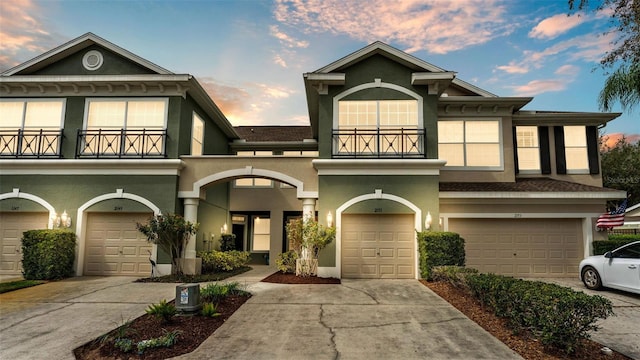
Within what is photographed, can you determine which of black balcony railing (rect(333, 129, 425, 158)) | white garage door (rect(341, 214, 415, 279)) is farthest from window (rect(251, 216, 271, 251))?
black balcony railing (rect(333, 129, 425, 158))

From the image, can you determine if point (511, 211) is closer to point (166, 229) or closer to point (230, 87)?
point (166, 229)

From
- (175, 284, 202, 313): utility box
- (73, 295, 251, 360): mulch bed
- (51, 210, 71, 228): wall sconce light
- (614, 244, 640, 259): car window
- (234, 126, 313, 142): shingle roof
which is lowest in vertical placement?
(73, 295, 251, 360): mulch bed

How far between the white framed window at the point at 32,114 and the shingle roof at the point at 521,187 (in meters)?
14.6

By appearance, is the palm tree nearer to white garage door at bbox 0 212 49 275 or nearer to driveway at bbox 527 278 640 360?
driveway at bbox 527 278 640 360

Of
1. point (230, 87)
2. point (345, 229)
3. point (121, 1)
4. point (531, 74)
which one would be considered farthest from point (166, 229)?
point (531, 74)

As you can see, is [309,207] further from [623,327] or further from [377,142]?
[623,327]

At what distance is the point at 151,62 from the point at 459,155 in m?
12.5

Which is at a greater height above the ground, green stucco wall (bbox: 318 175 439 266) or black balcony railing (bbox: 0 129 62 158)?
black balcony railing (bbox: 0 129 62 158)

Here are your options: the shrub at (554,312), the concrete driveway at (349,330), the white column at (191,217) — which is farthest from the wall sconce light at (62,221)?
the shrub at (554,312)

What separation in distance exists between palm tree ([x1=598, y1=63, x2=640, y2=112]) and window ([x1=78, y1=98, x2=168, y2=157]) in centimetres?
1361

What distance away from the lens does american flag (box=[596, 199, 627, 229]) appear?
40.3ft

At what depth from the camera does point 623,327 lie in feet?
22.2

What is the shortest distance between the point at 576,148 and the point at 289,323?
49.6 feet

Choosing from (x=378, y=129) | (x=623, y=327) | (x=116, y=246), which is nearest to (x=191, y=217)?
(x=116, y=246)
